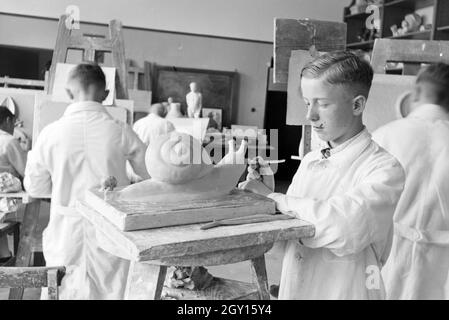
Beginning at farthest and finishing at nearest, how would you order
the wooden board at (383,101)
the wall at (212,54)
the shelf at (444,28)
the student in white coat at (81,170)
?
1. the wall at (212,54)
2. the shelf at (444,28)
3. the wooden board at (383,101)
4. the student in white coat at (81,170)

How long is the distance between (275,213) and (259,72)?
4.63 m

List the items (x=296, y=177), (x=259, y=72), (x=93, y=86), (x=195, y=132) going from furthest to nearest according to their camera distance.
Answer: (x=259, y=72) → (x=195, y=132) → (x=93, y=86) → (x=296, y=177)

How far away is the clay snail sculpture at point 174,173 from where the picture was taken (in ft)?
2.76

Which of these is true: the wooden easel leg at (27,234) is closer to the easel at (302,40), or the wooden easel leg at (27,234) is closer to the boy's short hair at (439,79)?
the easel at (302,40)

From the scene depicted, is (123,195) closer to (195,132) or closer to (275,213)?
(275,213)

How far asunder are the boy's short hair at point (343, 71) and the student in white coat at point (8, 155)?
1.77m

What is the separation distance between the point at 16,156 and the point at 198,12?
319cm

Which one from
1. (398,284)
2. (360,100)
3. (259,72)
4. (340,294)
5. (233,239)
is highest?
(259,72)

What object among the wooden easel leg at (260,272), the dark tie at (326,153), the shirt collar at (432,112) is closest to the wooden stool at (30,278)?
the wooden easel leg at (260,272)

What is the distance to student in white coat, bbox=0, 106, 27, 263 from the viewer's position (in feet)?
7.23

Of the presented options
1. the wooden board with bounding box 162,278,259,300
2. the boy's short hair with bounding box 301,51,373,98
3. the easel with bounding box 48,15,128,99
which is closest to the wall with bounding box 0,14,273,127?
the easel with bounding box 48,15,128,99

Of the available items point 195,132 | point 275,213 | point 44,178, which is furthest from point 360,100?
point 195,132

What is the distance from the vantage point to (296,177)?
1.05m

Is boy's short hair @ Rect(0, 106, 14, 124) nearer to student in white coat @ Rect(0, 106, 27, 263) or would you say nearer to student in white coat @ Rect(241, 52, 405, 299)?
student in white coat @ Rect(0, 106, 27, 263)
